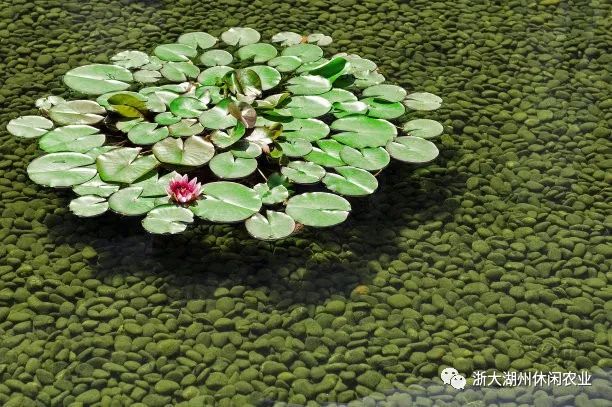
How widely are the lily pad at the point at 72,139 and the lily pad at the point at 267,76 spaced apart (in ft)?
1.73

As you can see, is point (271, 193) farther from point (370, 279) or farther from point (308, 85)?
point (308, 85)

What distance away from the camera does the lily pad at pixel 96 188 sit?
2385mm

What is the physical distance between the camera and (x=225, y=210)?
231 cm

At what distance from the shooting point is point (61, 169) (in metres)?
2.46

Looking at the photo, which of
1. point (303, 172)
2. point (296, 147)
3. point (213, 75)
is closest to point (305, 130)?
point (296, 147)

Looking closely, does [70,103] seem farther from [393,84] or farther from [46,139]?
[393,84]

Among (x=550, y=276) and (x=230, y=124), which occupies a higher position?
(x=230, y=124)

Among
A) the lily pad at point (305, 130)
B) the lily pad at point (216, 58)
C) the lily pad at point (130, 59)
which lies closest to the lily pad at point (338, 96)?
the lily pad at point (305, 130)

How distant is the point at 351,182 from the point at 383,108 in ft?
1.19

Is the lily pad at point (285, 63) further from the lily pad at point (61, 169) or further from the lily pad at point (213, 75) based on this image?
the lily pad at point (61, 169)

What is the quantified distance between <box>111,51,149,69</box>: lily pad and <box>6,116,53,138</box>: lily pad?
354 millimetres

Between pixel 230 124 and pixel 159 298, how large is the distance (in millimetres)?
618

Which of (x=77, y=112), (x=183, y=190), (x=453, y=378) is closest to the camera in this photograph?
(x=453, y=378)

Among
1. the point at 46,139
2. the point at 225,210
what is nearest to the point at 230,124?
the point at 225,210
